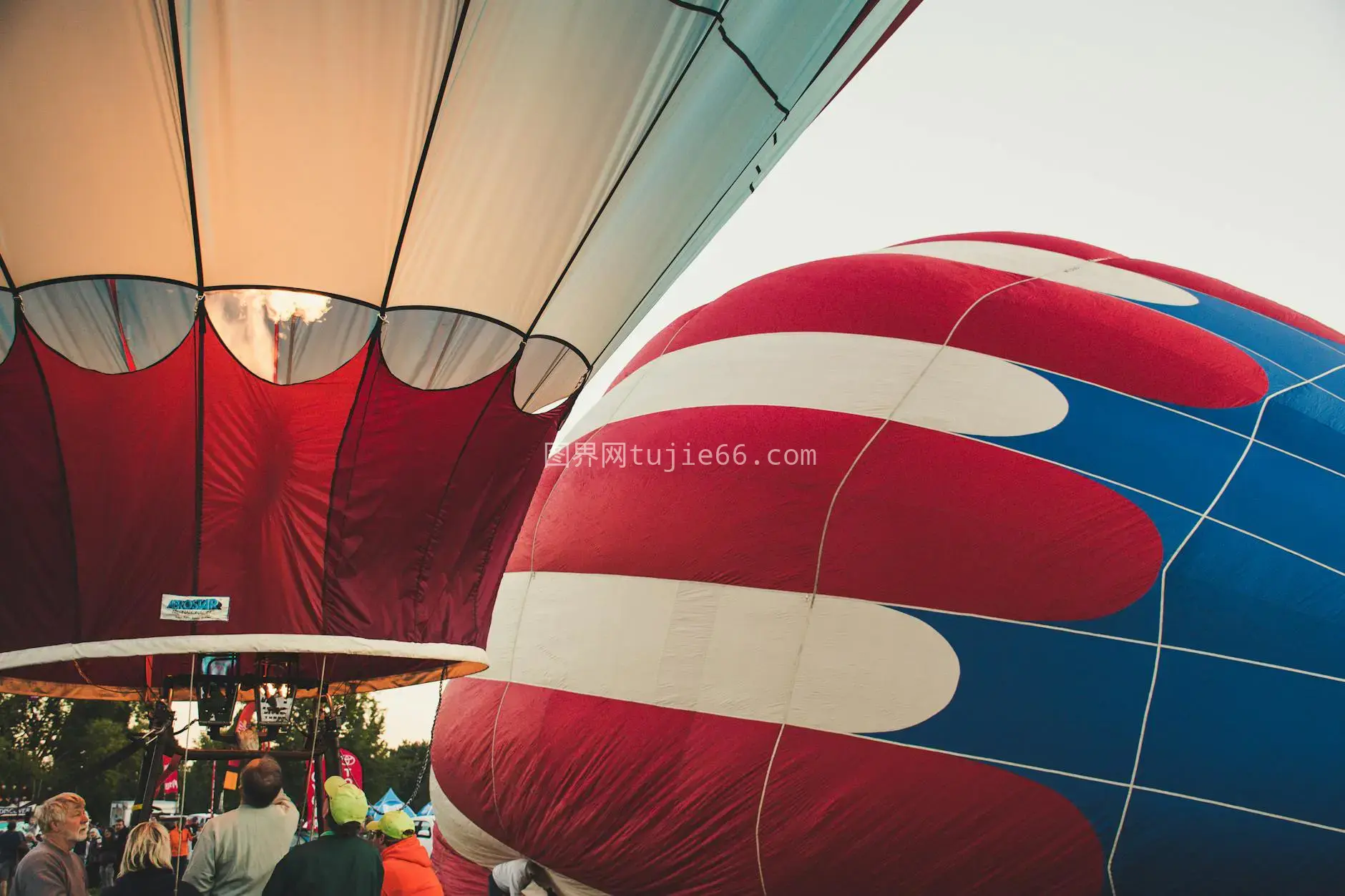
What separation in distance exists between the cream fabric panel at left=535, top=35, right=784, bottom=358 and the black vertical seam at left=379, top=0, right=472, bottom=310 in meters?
0.57

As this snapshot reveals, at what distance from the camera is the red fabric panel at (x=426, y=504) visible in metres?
3.12

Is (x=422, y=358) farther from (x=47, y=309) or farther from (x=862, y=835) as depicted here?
(x=862, y=835)

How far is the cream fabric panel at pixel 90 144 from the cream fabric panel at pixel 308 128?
78 mm

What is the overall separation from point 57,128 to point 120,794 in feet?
107

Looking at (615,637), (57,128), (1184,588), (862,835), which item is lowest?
(862,835)

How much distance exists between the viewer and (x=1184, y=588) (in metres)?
3.67

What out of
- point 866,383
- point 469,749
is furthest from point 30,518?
point 866,383

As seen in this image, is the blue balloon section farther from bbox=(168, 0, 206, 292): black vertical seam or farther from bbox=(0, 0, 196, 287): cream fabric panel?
bbox=(0, 0, 196, 287): cream fabric panel

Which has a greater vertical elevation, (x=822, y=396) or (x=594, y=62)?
(x=594, y=62)

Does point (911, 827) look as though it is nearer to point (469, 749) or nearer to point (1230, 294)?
point (469, 749)

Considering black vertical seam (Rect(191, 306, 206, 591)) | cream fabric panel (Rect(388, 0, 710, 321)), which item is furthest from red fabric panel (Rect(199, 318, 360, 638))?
cream fabric panel (Rect(388, 0, 710, 321))

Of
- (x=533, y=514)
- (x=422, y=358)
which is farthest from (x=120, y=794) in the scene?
(x=422, y=358)

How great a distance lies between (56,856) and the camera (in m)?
2.60

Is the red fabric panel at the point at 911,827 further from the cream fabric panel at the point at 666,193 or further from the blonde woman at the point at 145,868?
the blonde woman at the point at 145,868
